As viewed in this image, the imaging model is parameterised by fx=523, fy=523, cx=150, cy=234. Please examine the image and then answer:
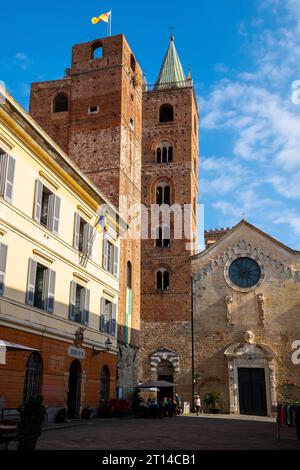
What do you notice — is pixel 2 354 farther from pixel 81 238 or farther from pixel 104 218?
pixel 104 218

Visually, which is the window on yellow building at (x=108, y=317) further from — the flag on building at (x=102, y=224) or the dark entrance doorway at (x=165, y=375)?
the dark entrance doorway at (x=165, y=375)

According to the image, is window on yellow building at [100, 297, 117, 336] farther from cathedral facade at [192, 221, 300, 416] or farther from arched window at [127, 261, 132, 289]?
cathedral facade at [192, 221, 300, 416]

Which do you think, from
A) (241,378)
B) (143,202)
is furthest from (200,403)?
(143,202)

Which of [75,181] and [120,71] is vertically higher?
[120,71]

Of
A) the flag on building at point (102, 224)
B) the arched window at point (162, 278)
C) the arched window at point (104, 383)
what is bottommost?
the arched window at point (104, 383)

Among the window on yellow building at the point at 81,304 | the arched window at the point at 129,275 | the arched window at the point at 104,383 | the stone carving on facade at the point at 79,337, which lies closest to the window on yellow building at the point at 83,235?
the window on yellow building at the point at 81,304

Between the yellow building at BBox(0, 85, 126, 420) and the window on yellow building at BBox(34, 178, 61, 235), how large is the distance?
34mm

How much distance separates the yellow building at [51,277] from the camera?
1480 centimetres

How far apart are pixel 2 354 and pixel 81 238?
28.8 feet

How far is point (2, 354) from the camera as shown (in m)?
12.0

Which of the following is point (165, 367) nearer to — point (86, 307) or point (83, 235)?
point (86, 307)

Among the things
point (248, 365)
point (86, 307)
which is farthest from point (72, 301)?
point (248, 365)

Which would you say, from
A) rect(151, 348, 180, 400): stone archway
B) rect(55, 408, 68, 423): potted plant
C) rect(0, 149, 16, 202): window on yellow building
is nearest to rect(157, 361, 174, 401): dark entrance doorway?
rect(151, 348, 180, 400): stone archway
